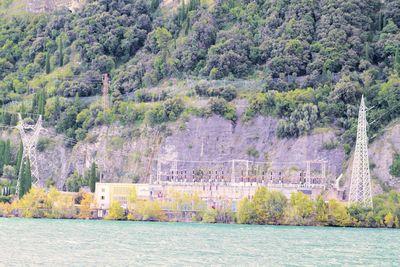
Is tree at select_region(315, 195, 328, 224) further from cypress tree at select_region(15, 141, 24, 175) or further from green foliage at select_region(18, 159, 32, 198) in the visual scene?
cypress tree at select_region(15, 141, 24, 175)

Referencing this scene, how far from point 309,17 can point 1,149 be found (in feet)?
130

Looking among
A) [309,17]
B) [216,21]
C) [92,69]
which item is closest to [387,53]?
[309,17]

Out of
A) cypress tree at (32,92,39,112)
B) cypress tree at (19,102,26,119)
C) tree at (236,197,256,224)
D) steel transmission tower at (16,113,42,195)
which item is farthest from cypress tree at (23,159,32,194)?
tree at (236,197,256,224)

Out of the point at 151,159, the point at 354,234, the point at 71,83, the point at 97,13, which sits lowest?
the point at 354,234

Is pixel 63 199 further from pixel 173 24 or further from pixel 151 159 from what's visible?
pixel 173 24

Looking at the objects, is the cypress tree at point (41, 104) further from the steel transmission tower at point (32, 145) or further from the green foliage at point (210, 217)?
the green foliage at point (210, 217)

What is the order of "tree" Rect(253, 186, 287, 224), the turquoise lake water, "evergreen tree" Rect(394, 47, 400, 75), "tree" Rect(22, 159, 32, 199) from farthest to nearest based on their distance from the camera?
"evergreen tree" Rect(394, 47, 400, 75)
"tree" Rect(22, 159, 32, 199)
"tree" Rect(253, 186, 287, 224)
the turquoise lake water

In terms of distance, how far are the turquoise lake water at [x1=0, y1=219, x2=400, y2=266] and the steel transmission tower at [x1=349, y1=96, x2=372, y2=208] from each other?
212 inches

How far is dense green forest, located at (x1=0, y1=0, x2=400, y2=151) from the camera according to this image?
137m

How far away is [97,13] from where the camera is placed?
562 feet

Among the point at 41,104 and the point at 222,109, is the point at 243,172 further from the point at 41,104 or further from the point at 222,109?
the point at 41,104

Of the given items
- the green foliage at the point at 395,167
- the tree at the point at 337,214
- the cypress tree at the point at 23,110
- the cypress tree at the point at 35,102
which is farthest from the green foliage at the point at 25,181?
the green foliage at the point at 395,167

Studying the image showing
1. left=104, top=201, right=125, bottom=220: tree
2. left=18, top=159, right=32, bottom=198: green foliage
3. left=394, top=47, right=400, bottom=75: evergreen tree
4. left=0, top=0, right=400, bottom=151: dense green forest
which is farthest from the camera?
left=394, top=47, right=400, bottom=75: evergreen tree

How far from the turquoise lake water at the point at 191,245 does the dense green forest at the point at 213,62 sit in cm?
2817
